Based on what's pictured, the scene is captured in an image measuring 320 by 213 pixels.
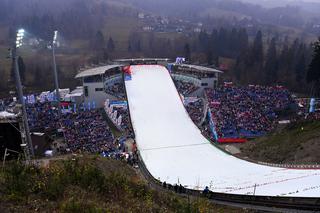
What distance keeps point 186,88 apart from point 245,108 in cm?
941

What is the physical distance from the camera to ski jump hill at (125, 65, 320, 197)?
16.6m

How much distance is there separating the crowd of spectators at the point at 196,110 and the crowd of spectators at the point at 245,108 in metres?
1.09

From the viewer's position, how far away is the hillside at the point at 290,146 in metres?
22.4

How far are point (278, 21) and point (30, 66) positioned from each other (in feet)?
443

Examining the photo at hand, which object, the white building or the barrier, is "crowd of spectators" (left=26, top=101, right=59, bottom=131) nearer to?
the white building

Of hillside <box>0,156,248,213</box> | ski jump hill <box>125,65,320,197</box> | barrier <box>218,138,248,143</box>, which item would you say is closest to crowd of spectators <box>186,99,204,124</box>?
ski jump hill <box>125,65,320,197</box>

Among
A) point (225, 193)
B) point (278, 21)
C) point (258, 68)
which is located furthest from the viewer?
point (278, 21)

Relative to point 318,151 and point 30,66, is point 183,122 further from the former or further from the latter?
point 30,66

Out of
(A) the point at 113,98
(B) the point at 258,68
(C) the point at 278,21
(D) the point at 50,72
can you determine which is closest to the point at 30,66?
(D) the point at 50,72

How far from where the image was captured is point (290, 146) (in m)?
24.7

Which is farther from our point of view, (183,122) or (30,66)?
(30,66)

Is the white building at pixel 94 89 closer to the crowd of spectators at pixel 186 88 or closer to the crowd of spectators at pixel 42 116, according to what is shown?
the crowd of spectators at pixel 42 116

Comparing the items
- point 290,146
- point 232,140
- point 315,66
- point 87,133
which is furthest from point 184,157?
point 315,66

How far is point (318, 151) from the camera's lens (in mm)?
21891
